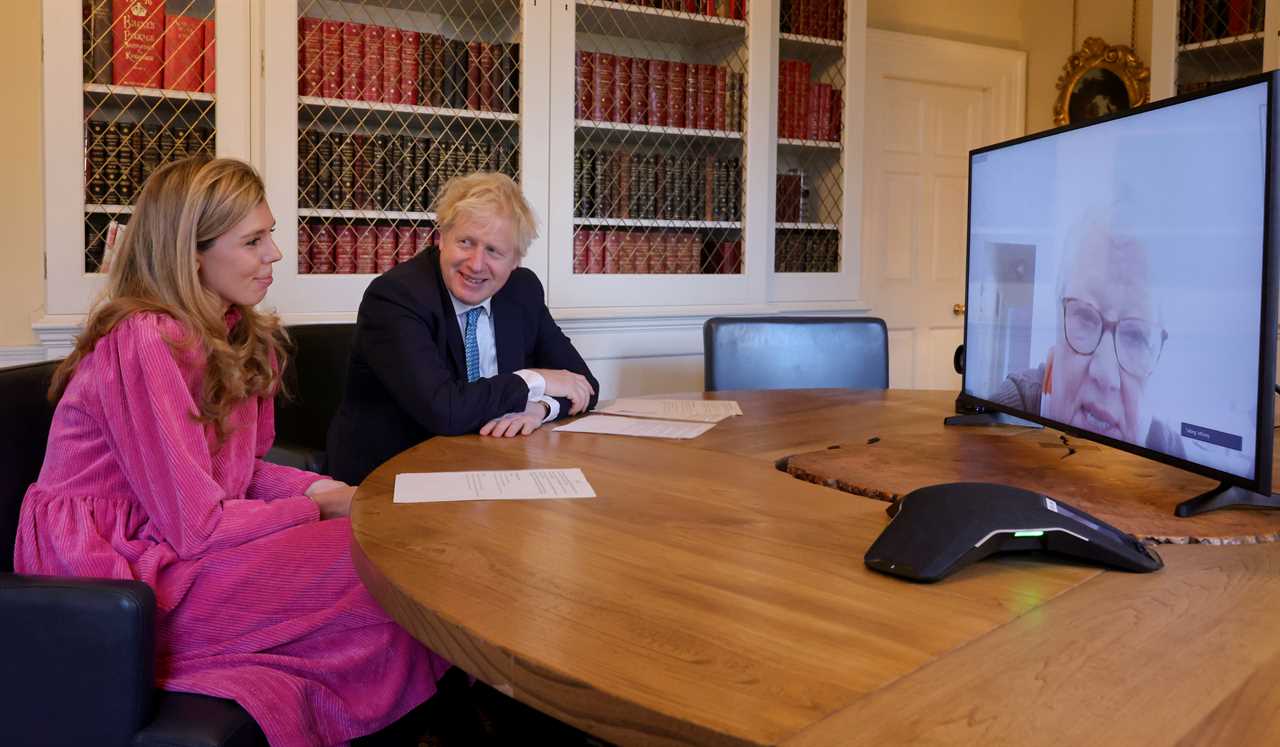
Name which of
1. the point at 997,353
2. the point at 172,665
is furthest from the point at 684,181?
the point at 172,665

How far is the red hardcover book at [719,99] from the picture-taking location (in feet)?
11.4

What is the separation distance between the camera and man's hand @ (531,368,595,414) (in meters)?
2.01

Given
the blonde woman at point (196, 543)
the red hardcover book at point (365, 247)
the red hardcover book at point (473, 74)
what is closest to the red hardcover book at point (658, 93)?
the red hardcover book at point (473, 74)

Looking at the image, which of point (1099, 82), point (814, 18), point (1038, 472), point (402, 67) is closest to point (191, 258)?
point (1038, 472)

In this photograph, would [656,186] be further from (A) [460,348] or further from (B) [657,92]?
(A) [460,348]

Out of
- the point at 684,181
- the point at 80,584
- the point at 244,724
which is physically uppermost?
the point at 684,181

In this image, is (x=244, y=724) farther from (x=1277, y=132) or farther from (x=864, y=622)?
(x=1277, y=132)

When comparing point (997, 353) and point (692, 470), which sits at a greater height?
point (997, 353)

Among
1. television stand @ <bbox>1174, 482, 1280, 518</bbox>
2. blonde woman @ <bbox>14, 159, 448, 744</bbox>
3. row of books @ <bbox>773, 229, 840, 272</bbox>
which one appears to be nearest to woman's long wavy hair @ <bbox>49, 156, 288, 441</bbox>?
blonde woman @ <bbox>14, 159, 448, 744</bbox>

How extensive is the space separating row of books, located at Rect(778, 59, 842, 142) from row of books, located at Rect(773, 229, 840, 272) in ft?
1.12

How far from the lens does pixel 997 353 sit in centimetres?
167

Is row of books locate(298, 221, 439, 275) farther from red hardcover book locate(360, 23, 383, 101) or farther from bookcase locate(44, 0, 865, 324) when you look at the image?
red hardcover book locate(360, 23, 383, 101)

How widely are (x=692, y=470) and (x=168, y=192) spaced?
89cm

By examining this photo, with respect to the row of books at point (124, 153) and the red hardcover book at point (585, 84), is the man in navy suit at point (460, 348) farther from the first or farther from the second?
the red hardcover book at point (585, 84)
